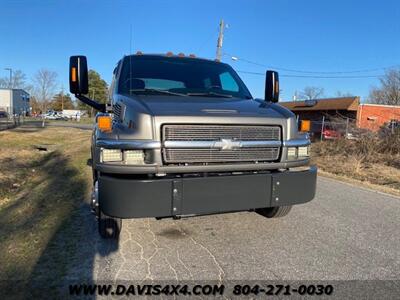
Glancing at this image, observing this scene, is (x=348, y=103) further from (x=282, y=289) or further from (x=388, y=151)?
(x=282, y=289)

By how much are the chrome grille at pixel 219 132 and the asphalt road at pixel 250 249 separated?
50.1 inches

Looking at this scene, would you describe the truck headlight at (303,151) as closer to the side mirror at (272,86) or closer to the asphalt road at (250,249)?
the asphalt road at (250,249)

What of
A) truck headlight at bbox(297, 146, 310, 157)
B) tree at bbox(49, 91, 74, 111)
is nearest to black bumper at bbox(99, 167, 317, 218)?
truck headlight at bbox(297, 146, 310, 157)

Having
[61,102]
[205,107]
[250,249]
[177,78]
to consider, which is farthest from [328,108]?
[61,102]

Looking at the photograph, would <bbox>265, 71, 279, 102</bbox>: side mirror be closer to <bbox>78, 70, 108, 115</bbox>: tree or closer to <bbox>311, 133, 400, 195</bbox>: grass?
<bbox>311, 133, 400, 195</bbox>: grass

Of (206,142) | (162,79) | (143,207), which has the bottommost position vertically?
(143,207)

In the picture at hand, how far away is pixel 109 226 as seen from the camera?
4508mm

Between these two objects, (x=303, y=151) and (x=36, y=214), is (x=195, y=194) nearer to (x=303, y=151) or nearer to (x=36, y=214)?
(x=303, y=151)

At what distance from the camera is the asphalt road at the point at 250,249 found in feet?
12.9

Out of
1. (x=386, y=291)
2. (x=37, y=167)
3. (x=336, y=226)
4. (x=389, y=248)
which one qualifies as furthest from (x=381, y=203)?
(x=37, y=167)

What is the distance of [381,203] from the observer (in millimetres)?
7273

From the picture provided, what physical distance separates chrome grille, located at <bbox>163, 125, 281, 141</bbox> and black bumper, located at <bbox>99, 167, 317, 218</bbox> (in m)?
0.40

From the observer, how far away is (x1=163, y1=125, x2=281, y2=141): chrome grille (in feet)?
13.2

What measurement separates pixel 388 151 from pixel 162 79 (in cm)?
1169
